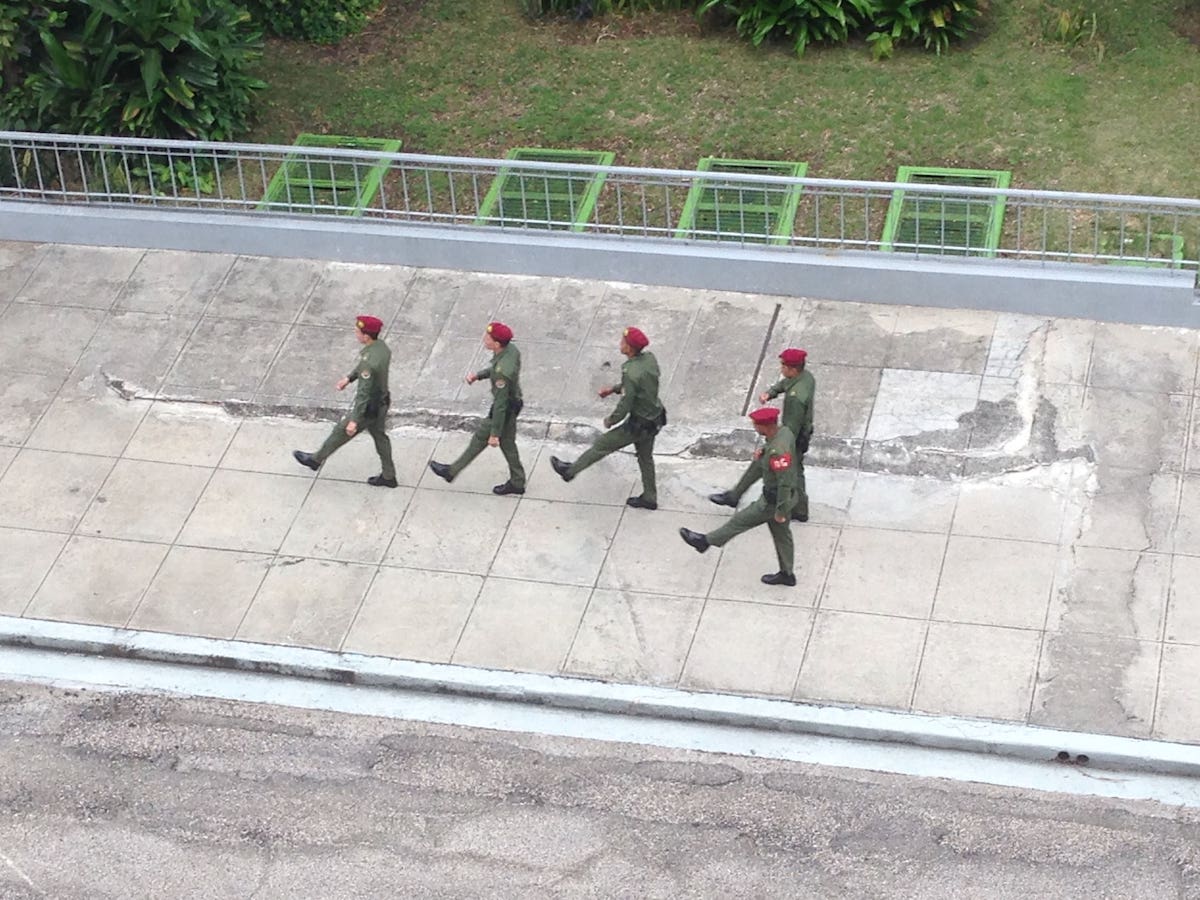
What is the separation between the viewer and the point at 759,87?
55.1ft

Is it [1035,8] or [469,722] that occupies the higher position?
[1035,8]

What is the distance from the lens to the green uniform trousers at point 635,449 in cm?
1270

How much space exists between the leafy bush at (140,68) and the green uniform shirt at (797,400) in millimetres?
6530

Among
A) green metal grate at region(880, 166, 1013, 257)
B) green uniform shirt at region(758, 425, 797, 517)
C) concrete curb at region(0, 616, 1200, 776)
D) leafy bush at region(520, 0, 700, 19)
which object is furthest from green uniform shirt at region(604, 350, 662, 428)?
leafy bush at region(520, 0, 700, 19)

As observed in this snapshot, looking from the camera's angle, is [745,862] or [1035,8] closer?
[745,862]

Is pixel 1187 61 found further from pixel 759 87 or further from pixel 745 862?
pixel 745 862

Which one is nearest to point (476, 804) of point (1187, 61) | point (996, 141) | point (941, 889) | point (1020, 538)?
point (941, 889)

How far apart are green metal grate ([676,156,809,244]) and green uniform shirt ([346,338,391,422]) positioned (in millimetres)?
3389

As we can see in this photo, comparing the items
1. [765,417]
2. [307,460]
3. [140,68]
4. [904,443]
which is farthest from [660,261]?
[140,68]

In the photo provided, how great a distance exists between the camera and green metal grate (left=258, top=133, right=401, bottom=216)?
15.9 meters

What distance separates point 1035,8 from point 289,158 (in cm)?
673

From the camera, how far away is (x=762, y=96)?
54.9 ft

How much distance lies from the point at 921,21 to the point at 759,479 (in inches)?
231

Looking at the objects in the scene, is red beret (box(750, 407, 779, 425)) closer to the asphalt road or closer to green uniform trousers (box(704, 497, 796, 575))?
green uniform trousers (box(704, 497, 796, 575))
